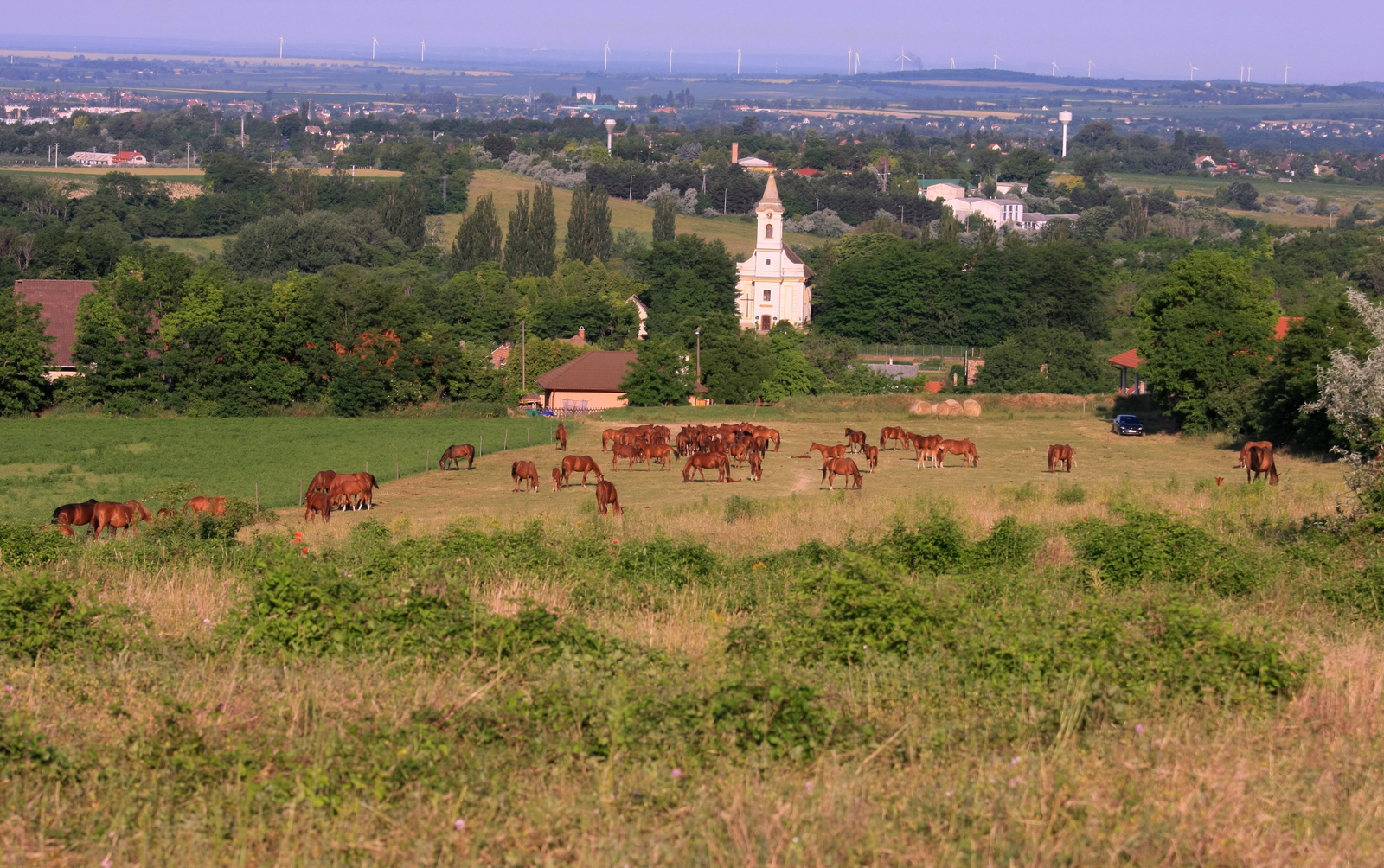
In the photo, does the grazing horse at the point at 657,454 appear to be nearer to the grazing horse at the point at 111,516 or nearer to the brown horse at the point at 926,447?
the brown horse at the point at 926,447

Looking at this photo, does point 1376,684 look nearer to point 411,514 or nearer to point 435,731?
point 435,731

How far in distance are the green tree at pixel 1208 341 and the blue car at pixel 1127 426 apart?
1.38 metres

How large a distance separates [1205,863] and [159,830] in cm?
480

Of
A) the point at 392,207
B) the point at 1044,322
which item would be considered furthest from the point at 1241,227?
the point at 392,207

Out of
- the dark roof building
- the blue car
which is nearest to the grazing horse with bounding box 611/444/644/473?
the blue car

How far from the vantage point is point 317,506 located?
27500 mm

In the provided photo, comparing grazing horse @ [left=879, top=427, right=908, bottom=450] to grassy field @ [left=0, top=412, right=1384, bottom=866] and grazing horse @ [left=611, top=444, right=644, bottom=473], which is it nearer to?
grazing horse @ [left=611, top=444, right=644, bottom=473]

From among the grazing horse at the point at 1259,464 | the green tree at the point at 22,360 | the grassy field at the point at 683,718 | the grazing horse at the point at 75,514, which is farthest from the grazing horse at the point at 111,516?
the green tree at the point at 22,360

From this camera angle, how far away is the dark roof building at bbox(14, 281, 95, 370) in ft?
179

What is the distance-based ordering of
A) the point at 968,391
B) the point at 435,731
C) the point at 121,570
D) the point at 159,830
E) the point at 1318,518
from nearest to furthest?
the point at 159,830, the point at 435,731, the point at 121,570, the point at 1318,518, the point at 968,391

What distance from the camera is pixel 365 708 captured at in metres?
7.59

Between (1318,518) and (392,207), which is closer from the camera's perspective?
(1318,518)

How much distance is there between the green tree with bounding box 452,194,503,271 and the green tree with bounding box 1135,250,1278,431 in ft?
202

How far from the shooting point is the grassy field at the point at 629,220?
12850 centimetres
